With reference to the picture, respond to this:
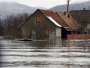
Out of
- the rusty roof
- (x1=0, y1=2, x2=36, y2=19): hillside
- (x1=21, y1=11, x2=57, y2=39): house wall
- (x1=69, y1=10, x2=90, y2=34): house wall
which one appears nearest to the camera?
(x1=21, y1=11, x2=57, y2=39): house wall

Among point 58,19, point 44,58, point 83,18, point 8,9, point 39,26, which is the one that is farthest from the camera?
point 8,9

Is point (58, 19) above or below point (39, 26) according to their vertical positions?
above

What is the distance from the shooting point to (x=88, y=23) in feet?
179

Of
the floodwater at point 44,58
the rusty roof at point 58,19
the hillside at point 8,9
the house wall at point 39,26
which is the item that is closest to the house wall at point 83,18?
the rusty roof at point 58,19

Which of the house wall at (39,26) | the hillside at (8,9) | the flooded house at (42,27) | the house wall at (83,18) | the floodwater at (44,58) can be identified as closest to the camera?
the floodwater at (44,58)

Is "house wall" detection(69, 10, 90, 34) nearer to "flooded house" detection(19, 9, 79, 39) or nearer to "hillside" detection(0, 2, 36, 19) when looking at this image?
"flooded house" detection(19, 9, 79, 39)

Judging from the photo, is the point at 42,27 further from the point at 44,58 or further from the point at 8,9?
the point at 44,58

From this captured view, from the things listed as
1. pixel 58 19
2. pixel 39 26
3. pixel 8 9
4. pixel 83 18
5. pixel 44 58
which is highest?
pixel 8 9

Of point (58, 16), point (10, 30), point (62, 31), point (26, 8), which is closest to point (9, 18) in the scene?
point (10, 30)

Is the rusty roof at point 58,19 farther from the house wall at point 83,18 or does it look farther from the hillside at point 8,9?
the hillside at point 8,9

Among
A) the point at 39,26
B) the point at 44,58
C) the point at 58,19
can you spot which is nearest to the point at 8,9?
the point at 58,19

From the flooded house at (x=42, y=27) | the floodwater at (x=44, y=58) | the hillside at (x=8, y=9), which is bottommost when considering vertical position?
the floodwater at (x=44, y=58)

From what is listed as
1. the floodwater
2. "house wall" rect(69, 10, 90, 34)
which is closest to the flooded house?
"house wall" rect(69, 10, 90, 34)

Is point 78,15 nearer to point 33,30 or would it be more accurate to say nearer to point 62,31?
point 62,31
